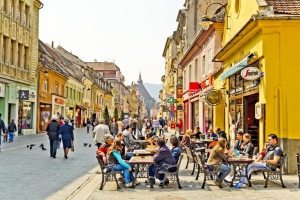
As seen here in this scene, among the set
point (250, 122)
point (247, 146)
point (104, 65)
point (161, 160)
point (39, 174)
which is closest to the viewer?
point (161, 160)

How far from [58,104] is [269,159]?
3596cm

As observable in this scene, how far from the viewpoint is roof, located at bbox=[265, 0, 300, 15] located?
38.2 ft

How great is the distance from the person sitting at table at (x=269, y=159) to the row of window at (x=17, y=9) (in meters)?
23.4

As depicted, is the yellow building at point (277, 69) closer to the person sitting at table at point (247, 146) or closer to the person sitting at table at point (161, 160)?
the person sitting at table at point (247, 146)

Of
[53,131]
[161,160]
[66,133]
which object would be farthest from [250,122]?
[53,131]

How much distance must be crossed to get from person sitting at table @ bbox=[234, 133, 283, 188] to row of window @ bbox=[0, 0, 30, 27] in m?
23.4

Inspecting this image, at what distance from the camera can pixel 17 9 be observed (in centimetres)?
3056

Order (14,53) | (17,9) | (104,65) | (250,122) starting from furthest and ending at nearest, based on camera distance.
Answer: (104,65) < (17,9) < (14,53) < (250,122)

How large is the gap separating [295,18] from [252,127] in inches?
194

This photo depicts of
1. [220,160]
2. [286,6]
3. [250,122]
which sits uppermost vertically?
[286,6]

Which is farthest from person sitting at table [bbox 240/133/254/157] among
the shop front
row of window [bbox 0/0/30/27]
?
the shop front

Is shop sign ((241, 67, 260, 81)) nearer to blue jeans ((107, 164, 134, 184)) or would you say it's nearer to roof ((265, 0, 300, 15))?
roof ((265, 0, 300, 15))

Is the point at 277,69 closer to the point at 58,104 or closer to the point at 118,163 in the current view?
the point at 118,163

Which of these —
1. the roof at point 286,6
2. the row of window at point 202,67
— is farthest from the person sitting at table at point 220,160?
the row of window at point 202,67
